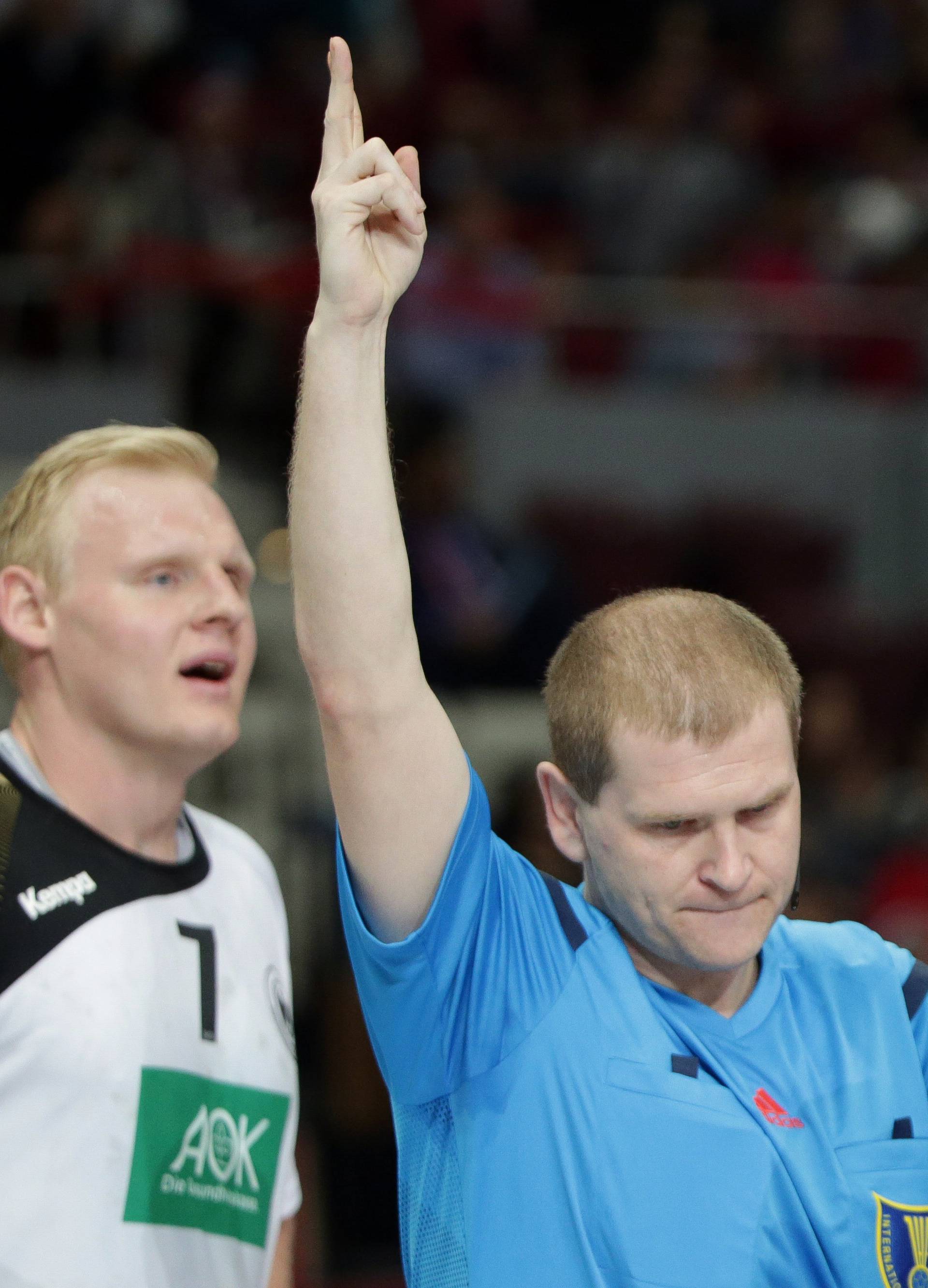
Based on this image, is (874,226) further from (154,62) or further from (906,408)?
(154,62)

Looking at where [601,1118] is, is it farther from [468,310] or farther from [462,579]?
[468,310]

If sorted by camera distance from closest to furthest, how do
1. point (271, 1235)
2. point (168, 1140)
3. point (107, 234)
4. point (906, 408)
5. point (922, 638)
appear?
point (168, 1140)
point (271, 1235)
point (107, 234)
point (922, 638)
point (906, 408)

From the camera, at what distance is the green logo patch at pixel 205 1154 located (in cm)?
194

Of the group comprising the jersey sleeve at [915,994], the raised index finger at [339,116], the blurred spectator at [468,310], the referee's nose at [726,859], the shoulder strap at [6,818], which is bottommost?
the jersey sleeve at [915,994]

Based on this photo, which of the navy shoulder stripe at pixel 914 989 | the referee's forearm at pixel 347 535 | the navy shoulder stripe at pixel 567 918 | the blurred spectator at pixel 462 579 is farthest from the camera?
the blurred spectator at pixel 462 579

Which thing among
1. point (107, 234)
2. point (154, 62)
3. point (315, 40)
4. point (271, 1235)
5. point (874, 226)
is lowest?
point (271, 1235)

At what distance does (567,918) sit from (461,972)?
0.53ft

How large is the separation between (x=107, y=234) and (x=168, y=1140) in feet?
15.4

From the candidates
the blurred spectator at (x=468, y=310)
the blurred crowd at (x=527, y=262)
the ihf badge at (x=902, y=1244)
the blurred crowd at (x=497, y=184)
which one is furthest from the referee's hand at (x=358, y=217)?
the blurred spectator at (x=468, y=310)

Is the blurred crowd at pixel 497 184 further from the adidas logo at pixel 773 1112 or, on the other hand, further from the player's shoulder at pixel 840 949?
the adidas logo at pixel 773 1112

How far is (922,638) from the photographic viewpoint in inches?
273

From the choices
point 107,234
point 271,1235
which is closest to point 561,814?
point 271,1235

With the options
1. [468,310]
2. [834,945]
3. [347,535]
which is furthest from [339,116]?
[468,310]

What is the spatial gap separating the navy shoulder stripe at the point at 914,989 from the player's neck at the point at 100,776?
99 centimetres
